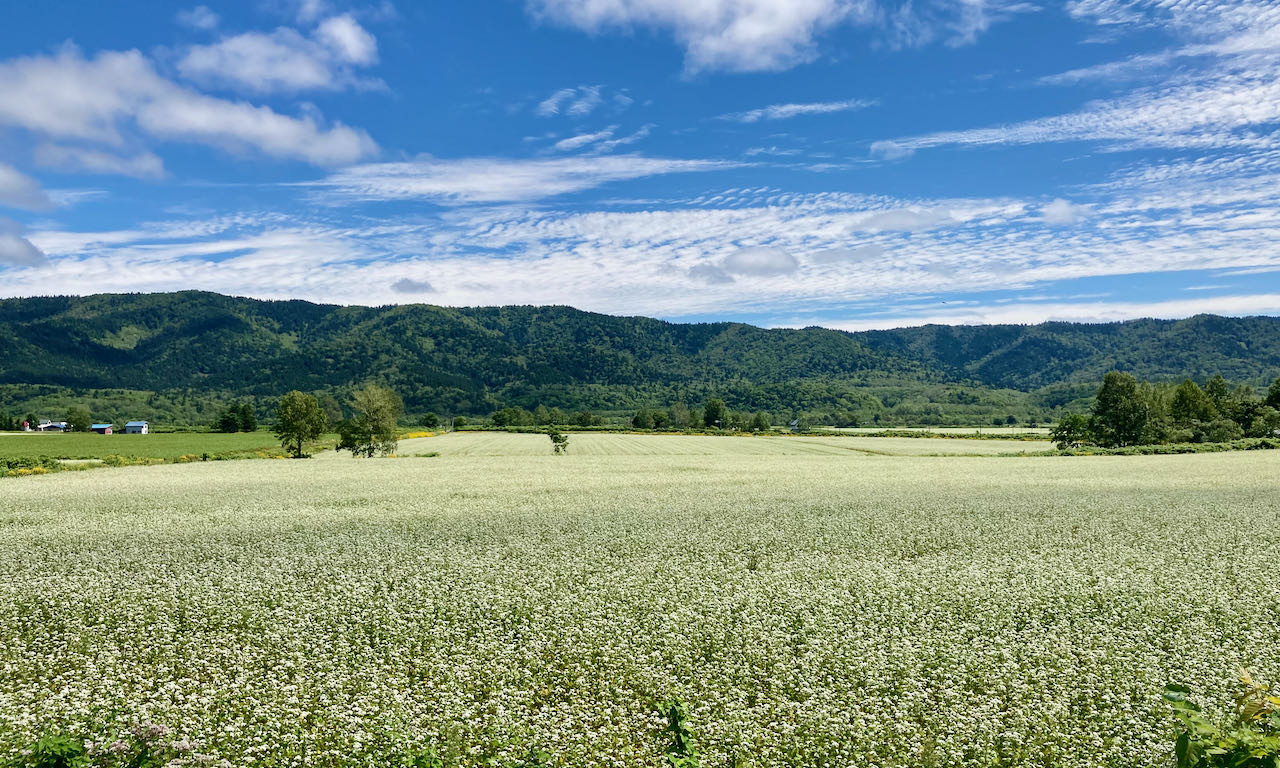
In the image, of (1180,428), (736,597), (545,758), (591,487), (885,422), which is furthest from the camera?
(885,422)

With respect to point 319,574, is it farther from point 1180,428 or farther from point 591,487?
point 1180,428

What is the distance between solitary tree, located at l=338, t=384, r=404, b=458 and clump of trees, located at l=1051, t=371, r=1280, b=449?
70175 mm

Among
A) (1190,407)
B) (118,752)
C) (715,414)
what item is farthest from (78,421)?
(1190,407)

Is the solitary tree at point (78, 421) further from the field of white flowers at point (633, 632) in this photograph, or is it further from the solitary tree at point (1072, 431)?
the solitary tree at point (1072, 431)

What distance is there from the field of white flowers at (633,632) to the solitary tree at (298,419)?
134 feet

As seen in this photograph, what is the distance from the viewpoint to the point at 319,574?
48.6 ft

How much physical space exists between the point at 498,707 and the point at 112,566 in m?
12.5

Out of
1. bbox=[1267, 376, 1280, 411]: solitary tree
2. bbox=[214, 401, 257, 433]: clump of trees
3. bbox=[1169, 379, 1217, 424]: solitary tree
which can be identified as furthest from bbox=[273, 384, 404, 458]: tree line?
bbox=[1267, 376, 1280, 411]: solitary tree

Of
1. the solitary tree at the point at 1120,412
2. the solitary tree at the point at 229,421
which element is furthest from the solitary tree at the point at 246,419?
the solitary tree at the point at 1120,412

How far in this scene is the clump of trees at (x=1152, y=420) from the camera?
80000 mm

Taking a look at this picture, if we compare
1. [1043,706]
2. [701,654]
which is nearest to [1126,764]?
[1043,706]

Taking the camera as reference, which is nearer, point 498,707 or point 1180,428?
point 498,707

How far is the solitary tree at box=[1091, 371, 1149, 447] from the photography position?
3135 inches

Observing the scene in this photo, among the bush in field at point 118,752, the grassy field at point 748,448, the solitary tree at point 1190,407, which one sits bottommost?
the grassy field at point 748,448
